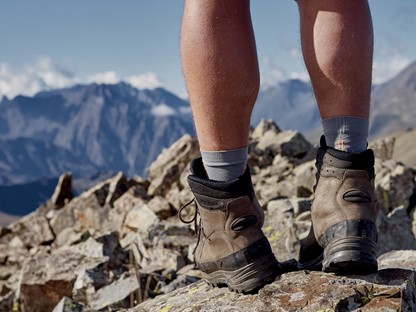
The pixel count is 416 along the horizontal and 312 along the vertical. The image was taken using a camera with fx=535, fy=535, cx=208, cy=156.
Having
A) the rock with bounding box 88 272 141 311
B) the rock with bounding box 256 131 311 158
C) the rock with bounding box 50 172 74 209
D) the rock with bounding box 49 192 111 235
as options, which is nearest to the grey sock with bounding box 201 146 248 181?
the rock with bounding box 88 272 141 311

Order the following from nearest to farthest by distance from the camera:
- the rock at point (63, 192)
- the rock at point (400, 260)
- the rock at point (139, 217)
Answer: the rock at point (400, 260), the rock at point (139, 217), the rock at point (63, 192)

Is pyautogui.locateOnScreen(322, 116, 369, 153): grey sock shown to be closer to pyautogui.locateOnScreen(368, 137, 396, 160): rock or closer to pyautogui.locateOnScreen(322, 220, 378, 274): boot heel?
pyautogui.locateOnScreen(322, 220, 378, 274): boot heel

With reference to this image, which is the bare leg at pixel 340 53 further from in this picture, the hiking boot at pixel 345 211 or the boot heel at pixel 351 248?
the boot heel at pixel 351 248

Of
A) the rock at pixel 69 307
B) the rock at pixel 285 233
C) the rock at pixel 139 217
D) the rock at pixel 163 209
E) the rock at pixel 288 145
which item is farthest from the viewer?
the rock at pixel 288 145

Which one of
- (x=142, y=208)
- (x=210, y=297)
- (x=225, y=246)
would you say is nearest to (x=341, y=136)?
(x=225, y=246)

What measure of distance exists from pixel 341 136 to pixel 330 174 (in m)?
0.25

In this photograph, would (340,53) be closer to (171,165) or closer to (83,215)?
(83,215)

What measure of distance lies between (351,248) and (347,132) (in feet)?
2.31

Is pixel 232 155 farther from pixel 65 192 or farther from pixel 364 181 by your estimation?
pixel 65 192

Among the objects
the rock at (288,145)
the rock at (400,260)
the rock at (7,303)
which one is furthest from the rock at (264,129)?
the rock at (400,260)

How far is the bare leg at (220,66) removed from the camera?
3.09 meters

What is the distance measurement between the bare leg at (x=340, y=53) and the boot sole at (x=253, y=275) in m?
1.01

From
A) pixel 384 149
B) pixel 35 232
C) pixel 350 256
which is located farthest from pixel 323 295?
pixel 35 232

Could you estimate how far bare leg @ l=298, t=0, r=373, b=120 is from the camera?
3217 millimetres
